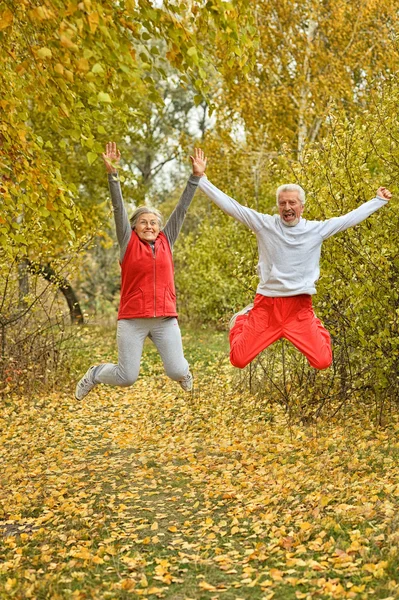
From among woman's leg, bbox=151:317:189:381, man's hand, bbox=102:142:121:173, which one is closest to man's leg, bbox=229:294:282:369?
woman's leg, bbox=151:317:189:381

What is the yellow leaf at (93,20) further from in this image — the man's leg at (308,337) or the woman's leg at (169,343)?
the man's leg at (308,337)

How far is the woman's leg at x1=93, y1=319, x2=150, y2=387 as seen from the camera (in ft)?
19.3

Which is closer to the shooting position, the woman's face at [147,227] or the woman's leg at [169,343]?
the woman's face at [147,227]

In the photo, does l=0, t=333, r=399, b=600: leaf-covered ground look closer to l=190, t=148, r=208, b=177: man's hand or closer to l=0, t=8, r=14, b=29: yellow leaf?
l=190, t=148, r=208, b=177: man's hand

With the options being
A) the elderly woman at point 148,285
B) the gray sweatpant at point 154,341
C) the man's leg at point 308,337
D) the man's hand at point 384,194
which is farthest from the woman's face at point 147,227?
the man's hand at point 384,194

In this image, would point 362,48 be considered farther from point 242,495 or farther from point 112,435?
point 242,495

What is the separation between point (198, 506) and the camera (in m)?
5.72

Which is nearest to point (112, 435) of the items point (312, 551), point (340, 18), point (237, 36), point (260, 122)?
point (312, 551)

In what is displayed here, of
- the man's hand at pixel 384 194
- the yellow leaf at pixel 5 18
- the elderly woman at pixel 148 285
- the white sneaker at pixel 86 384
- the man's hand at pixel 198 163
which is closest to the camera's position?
the yellow leaf at pixel 5 18

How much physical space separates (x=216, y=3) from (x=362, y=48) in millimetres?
14475

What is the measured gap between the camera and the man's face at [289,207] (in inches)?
227

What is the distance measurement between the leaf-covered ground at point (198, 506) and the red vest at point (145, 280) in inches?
62.0

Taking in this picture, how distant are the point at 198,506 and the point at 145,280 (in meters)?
1.86

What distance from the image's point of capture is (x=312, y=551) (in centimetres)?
461
